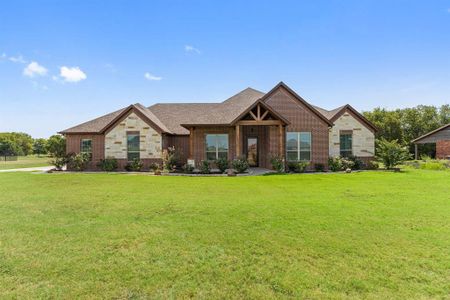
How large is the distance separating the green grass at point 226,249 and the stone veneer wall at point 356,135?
12377 mm

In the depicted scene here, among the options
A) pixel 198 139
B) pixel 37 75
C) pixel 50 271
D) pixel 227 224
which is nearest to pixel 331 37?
pixel 198 139

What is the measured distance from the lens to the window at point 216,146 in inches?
723

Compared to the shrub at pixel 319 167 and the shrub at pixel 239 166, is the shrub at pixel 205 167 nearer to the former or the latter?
the shrub at pixel 239 166

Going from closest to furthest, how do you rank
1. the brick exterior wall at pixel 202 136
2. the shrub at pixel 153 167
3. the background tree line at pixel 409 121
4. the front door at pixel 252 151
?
the shrub at pixel 153 167, the brick exterior wall at pixel 202 136, the front door at pixel 252 151, the background tree line at pixel 409 121

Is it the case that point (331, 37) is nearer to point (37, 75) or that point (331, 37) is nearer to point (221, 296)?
point (221, 296)

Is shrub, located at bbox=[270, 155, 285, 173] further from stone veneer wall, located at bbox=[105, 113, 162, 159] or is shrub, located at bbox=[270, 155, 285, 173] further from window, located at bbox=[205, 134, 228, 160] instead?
stone veneer wall, located at bbox=[105, 113, 162, 159]

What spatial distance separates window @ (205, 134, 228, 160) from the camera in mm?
18359

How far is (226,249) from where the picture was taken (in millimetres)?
4281

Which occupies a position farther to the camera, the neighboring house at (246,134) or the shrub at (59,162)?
the shrub at (59,162)

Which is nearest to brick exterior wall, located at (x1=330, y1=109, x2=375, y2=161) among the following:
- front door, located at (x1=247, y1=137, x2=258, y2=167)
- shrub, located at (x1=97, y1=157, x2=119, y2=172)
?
front door, located at (x1=247, y1=137, x2=258, y2=167)

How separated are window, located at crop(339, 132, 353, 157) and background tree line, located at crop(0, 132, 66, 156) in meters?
21.6

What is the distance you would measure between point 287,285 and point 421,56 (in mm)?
20019

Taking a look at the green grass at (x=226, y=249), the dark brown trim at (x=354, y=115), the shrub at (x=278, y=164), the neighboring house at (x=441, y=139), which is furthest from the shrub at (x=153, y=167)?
the neighboring house at (x=441, y=139)

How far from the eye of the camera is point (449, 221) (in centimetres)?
572
